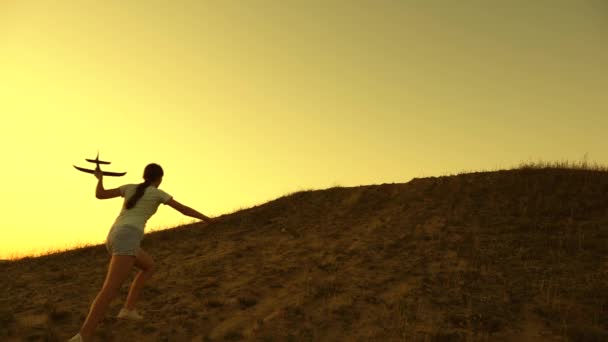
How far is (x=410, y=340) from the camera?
624 centimetres

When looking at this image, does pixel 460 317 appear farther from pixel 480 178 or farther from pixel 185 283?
pixel 480 178

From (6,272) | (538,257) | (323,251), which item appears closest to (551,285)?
(538,257)

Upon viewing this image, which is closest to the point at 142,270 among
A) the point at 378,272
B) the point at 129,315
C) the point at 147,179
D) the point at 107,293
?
the point at 107,293

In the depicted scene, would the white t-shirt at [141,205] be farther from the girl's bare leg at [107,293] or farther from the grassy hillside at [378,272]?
the grassy hillside at [378,272]

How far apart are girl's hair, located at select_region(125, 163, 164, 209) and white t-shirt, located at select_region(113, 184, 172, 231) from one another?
0.12ft

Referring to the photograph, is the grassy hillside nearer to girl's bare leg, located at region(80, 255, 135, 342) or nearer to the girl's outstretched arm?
girl's bare leg, located at region(80, 255, 135, 342)

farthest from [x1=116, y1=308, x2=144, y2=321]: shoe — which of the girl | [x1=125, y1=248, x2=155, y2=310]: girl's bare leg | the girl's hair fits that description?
the girl's hair

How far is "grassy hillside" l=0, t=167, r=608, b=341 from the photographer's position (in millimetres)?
6793

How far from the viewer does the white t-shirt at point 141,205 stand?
543 cm

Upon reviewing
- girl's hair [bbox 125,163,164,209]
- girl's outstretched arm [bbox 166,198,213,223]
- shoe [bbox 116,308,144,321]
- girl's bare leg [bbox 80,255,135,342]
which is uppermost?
girl's hair [bbox 125,163,164,209]

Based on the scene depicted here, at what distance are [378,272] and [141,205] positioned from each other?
4.72 metres

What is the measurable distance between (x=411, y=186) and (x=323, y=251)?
15.2 ft

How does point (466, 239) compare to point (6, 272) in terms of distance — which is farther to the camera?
point (6, 272)

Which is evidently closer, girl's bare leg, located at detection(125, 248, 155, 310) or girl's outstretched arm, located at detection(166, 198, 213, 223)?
girl's outstretched arm, located at detection(166, 198, 213, 223)
